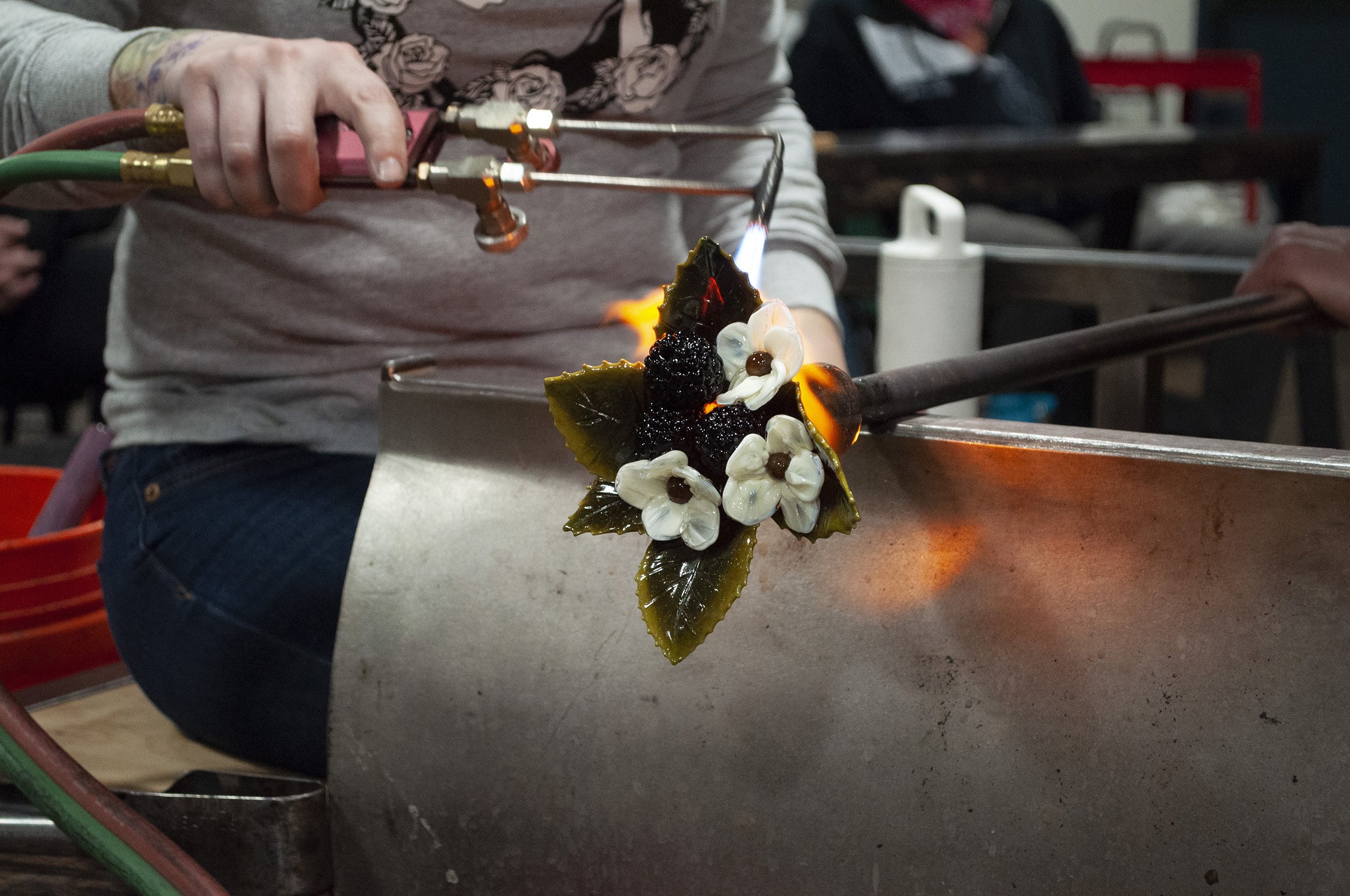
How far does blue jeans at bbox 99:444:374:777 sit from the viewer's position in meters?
0.68

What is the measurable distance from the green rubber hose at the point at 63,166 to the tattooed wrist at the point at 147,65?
5cm

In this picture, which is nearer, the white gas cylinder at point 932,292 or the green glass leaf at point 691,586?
the green glass leaf at point 691,586

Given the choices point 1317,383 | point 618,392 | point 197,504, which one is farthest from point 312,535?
point 1317,383

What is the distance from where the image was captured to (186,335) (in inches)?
31.5

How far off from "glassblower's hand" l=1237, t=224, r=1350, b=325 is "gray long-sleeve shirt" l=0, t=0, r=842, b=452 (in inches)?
13.1

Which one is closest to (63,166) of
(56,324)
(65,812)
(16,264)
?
(65,812)

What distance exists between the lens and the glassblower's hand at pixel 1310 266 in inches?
33.8

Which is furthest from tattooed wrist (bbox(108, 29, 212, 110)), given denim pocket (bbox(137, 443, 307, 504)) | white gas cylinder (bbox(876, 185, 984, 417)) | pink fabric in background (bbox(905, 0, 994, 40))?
pink fabric in background (bbox(905, 0, 994, 40))

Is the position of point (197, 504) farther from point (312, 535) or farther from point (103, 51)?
point (103, 51)

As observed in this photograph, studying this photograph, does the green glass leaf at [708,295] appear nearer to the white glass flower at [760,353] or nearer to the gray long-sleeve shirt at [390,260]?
the white glass flower at [760,353]

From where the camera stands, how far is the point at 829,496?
16.5 inches

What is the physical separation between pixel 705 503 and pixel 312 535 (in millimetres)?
353

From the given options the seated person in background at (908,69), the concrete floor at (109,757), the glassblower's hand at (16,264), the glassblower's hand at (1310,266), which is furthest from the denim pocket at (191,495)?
the seated person in background at (908,69)

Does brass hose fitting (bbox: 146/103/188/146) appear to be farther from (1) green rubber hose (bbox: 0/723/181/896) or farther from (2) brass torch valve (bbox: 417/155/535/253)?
(1) green rubber hose (bbox: 0/723/181/896)
